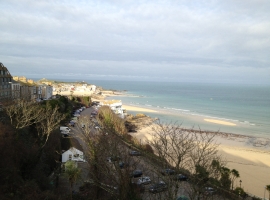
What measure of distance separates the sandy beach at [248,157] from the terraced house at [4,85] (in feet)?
48.5

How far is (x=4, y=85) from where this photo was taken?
941 inches

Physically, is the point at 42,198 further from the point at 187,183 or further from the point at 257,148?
the point at 257,148

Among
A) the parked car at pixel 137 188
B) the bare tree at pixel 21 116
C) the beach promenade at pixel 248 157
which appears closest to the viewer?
the parked car at pixel 137 188

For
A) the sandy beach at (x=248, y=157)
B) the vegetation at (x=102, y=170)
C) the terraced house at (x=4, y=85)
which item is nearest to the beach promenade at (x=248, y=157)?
the sandy beach at (x=248, y=157)

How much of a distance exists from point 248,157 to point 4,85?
2535 centimetres

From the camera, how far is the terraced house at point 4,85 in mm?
23203

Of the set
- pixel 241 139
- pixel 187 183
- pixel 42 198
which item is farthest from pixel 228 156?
pixel 42 198

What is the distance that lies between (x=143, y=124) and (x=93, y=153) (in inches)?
1058

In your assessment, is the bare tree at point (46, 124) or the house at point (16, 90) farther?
the house at point (16, 90)

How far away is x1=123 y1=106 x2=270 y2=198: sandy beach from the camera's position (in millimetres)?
17525

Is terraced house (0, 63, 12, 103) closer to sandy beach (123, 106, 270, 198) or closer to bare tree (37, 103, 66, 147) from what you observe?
Result: bare tree (37, 103, 66, 147)

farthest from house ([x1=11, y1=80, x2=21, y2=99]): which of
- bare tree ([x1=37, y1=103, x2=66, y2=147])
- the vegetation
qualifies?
the vegetation

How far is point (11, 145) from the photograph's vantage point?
1129cm

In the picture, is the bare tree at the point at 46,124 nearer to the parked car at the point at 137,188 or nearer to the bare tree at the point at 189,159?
the parked car at the point at 137,188
